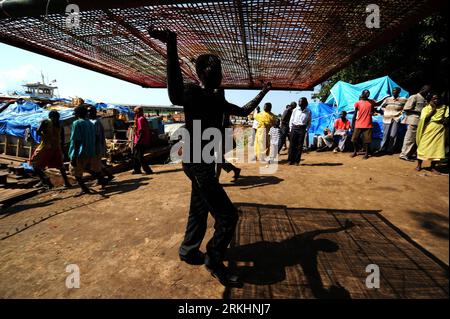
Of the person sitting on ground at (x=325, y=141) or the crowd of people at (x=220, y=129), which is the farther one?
the person sitting on ground at (x=325, y=141)

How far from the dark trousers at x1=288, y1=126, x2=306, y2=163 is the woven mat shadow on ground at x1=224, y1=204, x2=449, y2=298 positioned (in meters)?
3.60

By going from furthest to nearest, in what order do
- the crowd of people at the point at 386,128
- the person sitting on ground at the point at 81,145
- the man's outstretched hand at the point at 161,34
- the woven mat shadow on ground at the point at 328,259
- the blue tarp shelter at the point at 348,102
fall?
the blue tarp shelter at the point at 348,102 → the crowd of people at the point at 386,128 → the person sitting on ground at the point at 81,145 → the woven mat shadow on ground at the point at 328,259 → the man's outstretched hand at the point at 161,34

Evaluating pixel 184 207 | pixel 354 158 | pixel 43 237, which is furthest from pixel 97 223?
pixel 354 158

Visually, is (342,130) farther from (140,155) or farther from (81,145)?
(81,145)

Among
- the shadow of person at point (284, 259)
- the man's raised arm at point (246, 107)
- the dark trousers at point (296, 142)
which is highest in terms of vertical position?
the man's raised arm at point (246, 107)

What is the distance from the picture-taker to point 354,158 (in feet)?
25.8

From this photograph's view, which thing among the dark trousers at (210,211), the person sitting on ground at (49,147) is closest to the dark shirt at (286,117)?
the person sitting on ground at (49,147)

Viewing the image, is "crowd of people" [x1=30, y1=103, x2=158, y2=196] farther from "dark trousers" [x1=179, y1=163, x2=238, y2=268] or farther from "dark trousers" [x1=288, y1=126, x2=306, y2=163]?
"dark trousers" [x1=288, y1=126, x2=306, y2=163]

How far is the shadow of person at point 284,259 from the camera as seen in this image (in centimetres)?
→ 212

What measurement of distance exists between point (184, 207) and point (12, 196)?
4.40 metres

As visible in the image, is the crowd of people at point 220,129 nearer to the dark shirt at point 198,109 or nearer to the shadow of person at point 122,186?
the dark shirt at point 198,109

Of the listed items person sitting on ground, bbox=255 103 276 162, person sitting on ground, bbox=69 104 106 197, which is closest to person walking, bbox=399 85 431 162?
person sitting on ground, bbox=255 103 276 162

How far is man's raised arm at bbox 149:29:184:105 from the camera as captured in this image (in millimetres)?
1625
